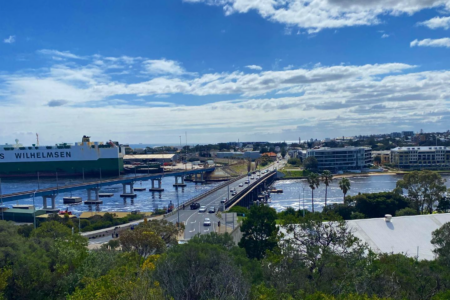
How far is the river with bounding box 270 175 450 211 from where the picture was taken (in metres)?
45.5

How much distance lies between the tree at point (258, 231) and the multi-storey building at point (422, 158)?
76355mm

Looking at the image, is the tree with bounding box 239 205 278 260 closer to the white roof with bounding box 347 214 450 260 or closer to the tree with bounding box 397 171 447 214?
the white roof with bounding box 347 214 450 260

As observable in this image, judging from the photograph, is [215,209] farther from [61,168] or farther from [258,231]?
[61,168]

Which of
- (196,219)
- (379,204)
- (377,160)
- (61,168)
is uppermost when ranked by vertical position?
(61,168)

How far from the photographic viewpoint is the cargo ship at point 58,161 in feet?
253

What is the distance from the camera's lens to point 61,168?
77312 millimetres

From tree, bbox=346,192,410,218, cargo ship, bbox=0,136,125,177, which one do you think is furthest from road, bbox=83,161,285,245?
cargo ship, bbox=0,136,125,177

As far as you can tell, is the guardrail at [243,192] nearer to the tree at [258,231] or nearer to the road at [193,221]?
the road at [193,221]

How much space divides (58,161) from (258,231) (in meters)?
72.2

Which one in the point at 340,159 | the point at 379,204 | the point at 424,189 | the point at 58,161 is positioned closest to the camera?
the point at 424,189

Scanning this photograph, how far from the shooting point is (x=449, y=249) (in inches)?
500

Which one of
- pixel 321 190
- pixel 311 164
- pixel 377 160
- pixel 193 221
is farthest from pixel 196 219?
pixel 377 160

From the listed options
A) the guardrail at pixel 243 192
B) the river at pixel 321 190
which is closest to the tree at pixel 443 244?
the river at pixel 321 190

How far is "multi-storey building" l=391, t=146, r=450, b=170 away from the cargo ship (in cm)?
6487
